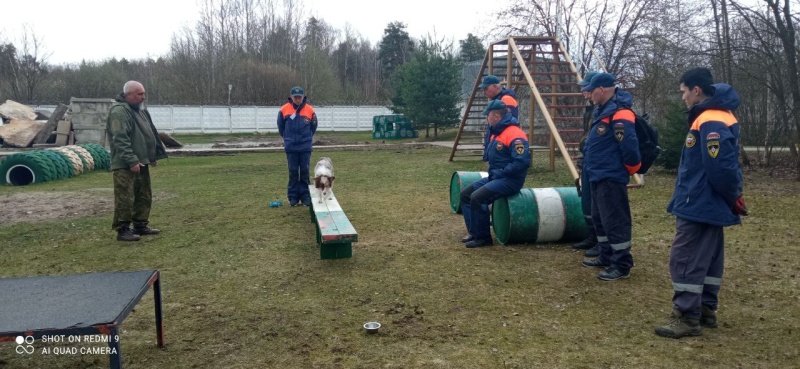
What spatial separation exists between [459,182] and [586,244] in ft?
6.98

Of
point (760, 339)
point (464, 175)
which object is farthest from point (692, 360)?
point (464, 175)

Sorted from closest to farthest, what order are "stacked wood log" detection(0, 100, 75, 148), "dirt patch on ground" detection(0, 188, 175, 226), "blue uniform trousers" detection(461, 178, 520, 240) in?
1. "blue uniform trousers" detection(461, 178, 520, 240)
2. "dirt patch on ground" detection(0, 188, 175, 226)
3. "stacked wood log" detection(0, 100, 75, 148)

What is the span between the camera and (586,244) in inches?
246

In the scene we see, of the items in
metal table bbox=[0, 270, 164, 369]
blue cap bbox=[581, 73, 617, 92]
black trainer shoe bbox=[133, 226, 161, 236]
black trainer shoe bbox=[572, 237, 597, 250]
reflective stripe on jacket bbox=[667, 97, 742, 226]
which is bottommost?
black trainer shoe bbox=[133, 226, 161, 236]

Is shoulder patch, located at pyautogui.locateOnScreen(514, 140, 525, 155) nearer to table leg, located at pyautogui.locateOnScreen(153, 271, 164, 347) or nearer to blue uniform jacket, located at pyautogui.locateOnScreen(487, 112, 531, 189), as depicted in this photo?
blue uniform jacket, located at pyautogui.locateOnScreen(487, 112, 531, 189)

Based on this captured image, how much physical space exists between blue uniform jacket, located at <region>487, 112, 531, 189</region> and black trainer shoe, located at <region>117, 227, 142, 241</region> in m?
4.33

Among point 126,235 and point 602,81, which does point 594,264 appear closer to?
point 602,81

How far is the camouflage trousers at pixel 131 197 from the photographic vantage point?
22.4 feet

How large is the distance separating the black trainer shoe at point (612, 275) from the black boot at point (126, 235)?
5290mm

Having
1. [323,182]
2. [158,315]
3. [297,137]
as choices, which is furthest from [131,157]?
[158,315]

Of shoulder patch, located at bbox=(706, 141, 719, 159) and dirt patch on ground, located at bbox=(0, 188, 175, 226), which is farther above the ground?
shoulder patch, located at bbox=(706, 141, 719, 159)

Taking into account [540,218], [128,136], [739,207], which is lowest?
[540,218]

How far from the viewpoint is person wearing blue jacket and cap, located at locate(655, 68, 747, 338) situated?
376 centimetres

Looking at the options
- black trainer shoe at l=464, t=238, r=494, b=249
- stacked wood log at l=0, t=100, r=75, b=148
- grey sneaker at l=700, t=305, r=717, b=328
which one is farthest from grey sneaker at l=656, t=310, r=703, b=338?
stacked wood log at l=0, t=100, r=75, b=148
